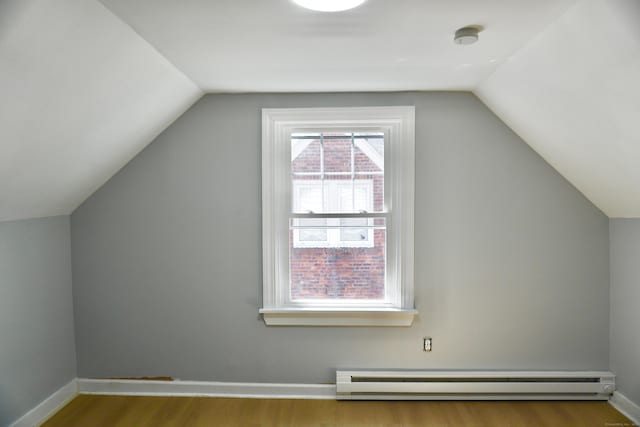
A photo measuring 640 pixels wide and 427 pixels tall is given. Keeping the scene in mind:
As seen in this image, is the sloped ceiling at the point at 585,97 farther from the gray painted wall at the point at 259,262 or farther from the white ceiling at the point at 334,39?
the gray painted wall at the point at 259,262

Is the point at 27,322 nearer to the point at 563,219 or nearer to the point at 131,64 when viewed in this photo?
the point at 131,64

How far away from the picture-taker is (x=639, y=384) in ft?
8.98

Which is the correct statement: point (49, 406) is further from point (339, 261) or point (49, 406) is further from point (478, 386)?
point (478, 386)

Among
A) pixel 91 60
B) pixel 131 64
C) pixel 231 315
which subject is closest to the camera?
pixel 91 60

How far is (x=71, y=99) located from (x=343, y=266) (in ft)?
6.65

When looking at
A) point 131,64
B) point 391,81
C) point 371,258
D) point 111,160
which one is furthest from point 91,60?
point 371,258

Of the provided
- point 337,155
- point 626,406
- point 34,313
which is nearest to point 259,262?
point 337,155

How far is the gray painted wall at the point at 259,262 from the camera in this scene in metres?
3.05

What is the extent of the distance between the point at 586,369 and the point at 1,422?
3844 mm

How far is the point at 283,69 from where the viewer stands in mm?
2562

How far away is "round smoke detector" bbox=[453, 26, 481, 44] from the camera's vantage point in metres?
1.99

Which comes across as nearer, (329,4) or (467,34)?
(329,4)

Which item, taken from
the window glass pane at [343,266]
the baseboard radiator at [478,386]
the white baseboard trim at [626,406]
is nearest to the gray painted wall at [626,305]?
the white baseboard trim at [626,406]

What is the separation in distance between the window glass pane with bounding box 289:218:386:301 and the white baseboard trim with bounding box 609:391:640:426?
1.73 meters
